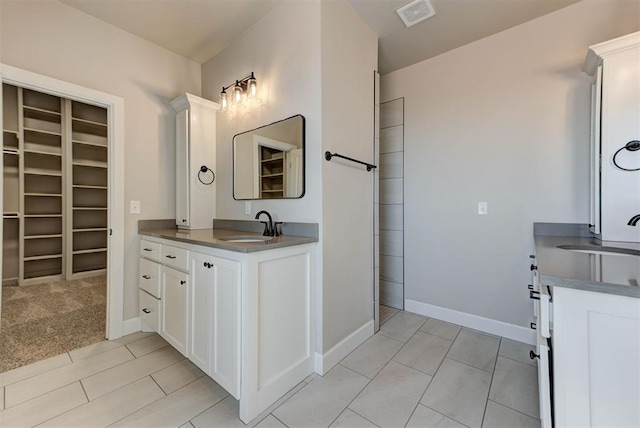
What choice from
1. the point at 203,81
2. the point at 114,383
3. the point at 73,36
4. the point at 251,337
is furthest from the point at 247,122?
the point at 114,383

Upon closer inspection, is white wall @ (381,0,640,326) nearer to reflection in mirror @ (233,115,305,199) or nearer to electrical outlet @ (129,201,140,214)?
reflection in mirror @ (233,115,305,199)

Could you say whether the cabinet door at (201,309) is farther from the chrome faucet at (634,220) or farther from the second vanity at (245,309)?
the chrome faucet at (634,220)

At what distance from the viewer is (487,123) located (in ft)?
7.34

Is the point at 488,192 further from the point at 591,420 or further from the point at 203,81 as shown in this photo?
the point at 203,81

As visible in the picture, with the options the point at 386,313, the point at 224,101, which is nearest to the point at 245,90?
the point at 224,101

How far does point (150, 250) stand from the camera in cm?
212

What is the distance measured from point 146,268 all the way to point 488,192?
2.92 meters

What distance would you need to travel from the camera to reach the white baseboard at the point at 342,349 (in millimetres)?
1720

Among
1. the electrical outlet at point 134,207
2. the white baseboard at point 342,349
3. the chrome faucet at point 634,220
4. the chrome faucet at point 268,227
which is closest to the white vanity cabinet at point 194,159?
the electrical outlet at point 134,207

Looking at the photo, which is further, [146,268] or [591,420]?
[146,268]

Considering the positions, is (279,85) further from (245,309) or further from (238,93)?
(245,309)

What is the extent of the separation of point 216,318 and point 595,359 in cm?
154

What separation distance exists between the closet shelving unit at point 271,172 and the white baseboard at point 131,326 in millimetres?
1565

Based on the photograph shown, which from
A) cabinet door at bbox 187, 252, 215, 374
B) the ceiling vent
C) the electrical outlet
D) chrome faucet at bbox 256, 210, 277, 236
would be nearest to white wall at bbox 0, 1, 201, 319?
the electrical outlet
